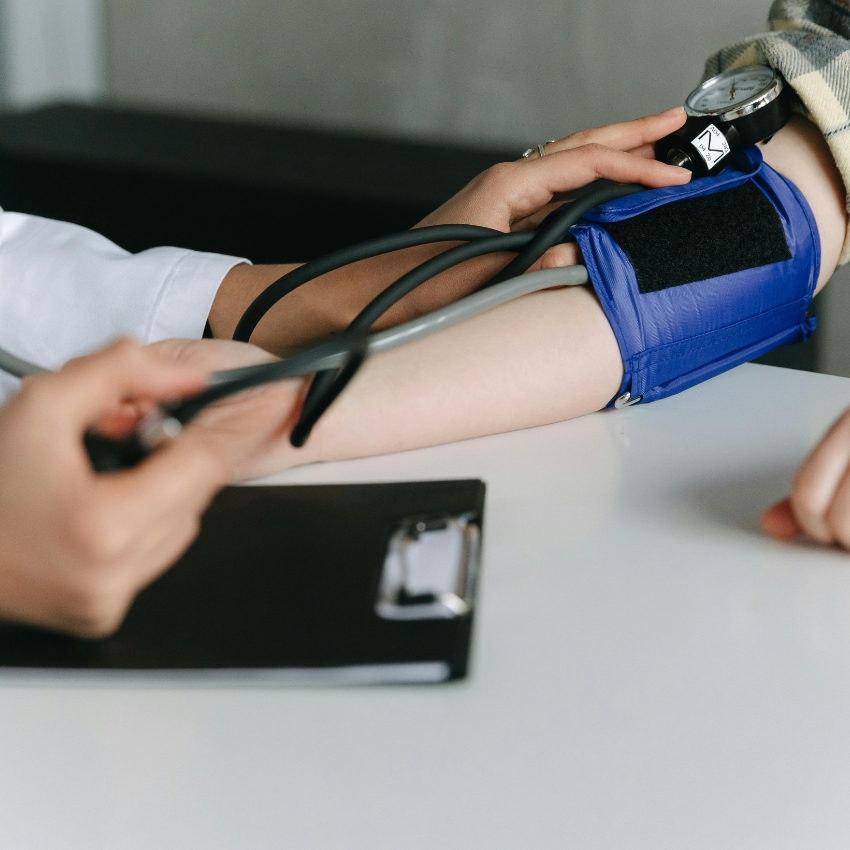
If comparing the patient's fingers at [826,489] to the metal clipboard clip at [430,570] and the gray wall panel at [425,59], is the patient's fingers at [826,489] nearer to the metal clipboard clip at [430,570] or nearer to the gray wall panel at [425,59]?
the metal clipboard clip at [430,570]

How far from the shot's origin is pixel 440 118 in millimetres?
A: 2367

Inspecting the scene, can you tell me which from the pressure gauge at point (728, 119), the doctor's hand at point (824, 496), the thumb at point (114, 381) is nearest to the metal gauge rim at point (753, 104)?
the pressure gauge at point (728, 119)

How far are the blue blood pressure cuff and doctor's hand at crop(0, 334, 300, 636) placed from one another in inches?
11.9

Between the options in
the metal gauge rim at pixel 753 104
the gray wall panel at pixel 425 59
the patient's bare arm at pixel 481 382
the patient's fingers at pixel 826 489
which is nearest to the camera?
the patient's fingers at pixel 826 489

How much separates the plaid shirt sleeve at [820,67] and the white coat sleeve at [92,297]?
0.44m

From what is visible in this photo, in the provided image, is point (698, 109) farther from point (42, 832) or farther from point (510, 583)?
point (42, 832)

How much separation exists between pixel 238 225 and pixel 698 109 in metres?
Result: 1.23

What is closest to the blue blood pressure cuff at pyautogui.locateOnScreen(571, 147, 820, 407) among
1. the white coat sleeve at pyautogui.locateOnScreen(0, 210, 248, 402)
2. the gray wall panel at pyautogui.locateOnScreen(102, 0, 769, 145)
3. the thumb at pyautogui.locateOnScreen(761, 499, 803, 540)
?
the thumb at pyautogui.locateOnScreen(761, 499, 803, 540)

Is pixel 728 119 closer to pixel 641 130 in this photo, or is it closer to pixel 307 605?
pixel 641 130

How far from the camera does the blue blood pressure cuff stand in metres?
0.55

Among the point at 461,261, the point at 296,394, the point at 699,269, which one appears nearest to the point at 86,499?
the point at 296,394

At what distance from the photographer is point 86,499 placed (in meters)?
0.31

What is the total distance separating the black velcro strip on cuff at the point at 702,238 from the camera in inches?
21.8

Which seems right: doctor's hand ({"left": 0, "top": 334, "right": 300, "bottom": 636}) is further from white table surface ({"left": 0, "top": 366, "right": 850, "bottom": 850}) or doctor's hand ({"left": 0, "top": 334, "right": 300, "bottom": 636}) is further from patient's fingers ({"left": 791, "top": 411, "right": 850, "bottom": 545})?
patient's fingers ({"left": 791, "top": 411, "right": 850, "bottom": 545})
